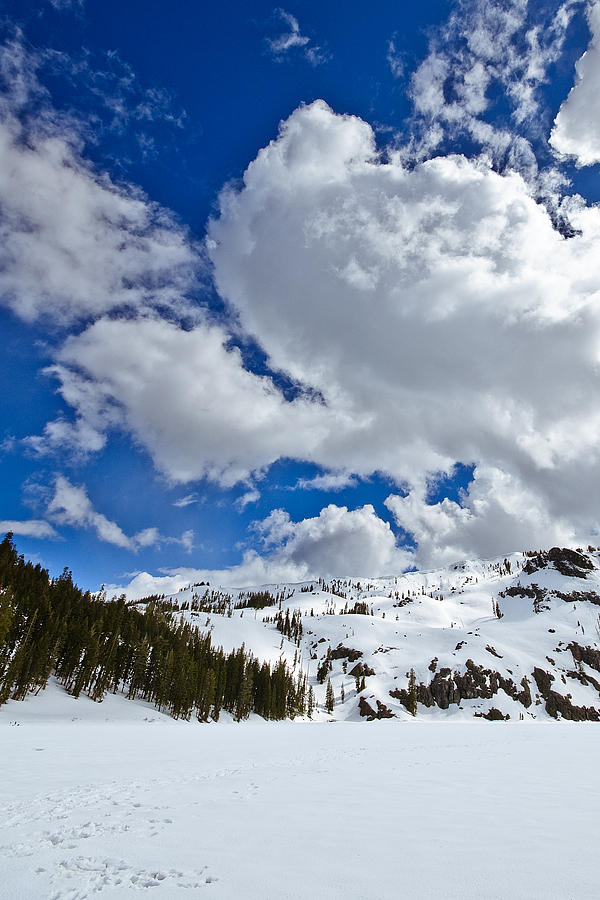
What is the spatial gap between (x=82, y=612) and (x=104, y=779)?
284 feet

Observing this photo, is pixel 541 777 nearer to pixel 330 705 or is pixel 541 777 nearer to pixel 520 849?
pixel 520 849

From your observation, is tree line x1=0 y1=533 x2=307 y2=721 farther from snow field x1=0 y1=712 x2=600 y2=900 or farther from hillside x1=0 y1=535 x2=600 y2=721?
snow field x1=0 y1=712 x2=600 y2=900

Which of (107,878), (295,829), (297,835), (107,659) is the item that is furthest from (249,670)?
(107,878)

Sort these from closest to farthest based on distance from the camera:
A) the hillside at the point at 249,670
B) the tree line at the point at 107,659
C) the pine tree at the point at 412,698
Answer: the tree line at the point at 107,659, the hillside at the point at 249,670, the pine tree at the point at 412,698

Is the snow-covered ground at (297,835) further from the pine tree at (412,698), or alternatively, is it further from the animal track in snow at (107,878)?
the pine tree at (412,698)

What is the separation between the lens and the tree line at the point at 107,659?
205 feet

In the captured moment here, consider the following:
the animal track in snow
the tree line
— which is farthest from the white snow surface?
the tree line

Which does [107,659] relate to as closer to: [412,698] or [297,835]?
[297,835]

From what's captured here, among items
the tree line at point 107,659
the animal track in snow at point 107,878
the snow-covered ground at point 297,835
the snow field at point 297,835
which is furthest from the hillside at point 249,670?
the animal track in snow at point 107,878

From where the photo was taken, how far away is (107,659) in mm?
75875

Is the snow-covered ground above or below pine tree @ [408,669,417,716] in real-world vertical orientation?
above

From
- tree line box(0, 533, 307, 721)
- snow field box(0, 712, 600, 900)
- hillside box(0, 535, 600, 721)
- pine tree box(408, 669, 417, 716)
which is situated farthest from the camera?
pine tree box(408, 669, 417, 716)

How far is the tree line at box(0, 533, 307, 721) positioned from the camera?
62500 millimetres

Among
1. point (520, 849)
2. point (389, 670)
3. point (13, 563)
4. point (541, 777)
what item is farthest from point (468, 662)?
point (520, 849)
